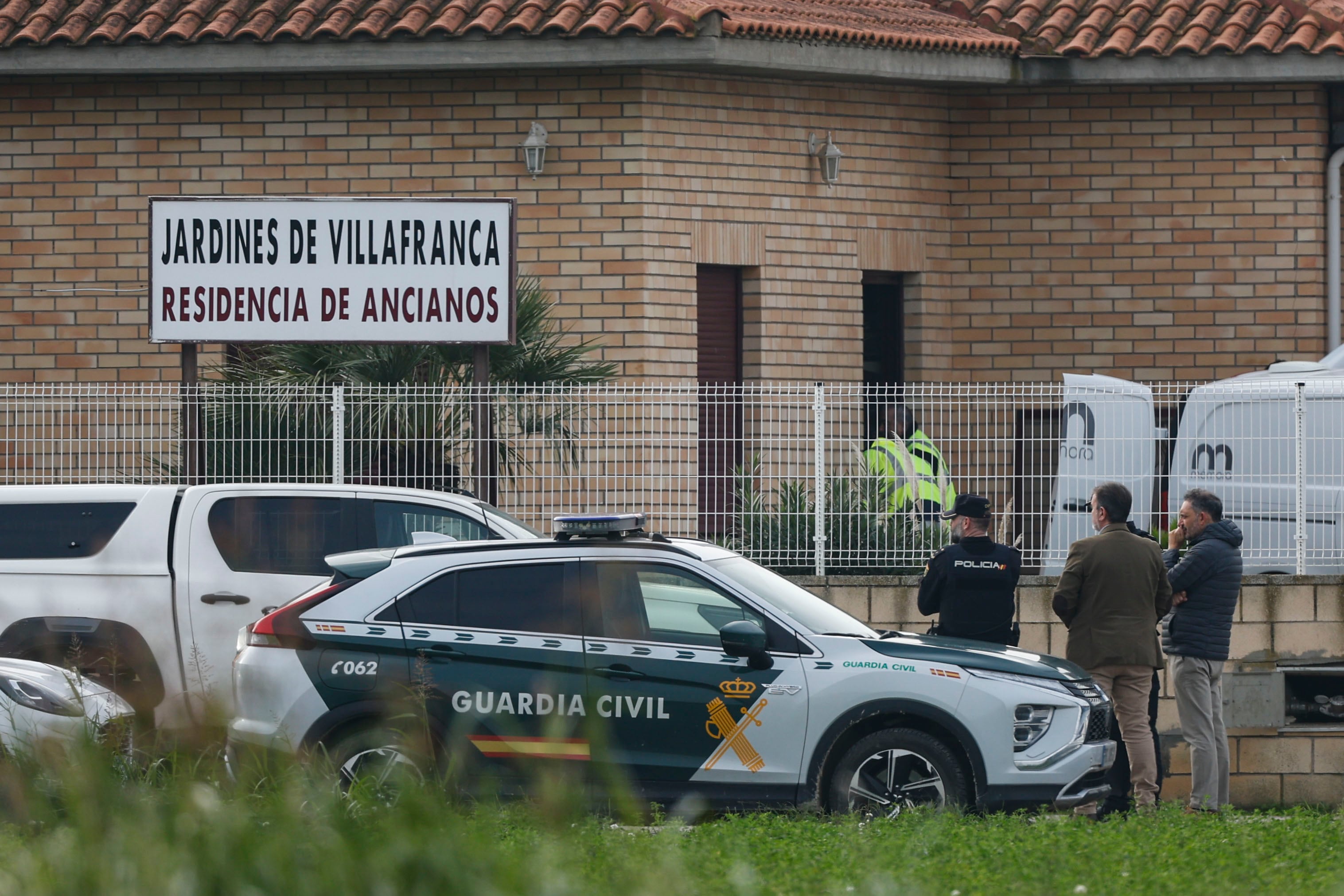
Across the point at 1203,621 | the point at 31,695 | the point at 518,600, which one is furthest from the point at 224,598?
the point at 1203,621

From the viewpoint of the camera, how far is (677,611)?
8547 millimetres

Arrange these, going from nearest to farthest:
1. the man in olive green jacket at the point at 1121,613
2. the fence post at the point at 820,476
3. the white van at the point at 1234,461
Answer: the man in olive green jacket at the point at 1121,613, the white van at the point at 1234,461, the fence post at the point at 820,476

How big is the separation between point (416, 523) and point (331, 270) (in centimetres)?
324

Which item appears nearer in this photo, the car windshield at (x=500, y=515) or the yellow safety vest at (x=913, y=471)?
the car windshield at (x=500, y=515)

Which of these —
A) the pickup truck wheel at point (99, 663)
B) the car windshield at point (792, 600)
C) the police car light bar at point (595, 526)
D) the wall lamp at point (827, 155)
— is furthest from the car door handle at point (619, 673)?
the wall lamp at point (827, 155)

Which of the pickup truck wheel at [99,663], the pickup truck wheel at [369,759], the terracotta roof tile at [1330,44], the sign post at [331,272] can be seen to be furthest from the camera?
the terracotta roof tile at [1330,44]

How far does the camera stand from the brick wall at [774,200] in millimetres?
15617

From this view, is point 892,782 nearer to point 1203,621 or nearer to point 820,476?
point 1203,621

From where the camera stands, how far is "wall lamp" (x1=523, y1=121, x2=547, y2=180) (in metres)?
15.5

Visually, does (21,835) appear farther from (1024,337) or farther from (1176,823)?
(1024,337)

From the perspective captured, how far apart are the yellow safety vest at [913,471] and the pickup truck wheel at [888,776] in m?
4.27

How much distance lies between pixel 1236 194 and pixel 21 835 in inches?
572

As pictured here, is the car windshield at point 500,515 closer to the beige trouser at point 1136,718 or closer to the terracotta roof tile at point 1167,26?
the beige trouser at point 1136,718

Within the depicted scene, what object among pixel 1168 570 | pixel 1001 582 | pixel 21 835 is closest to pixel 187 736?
pixel 21 835
